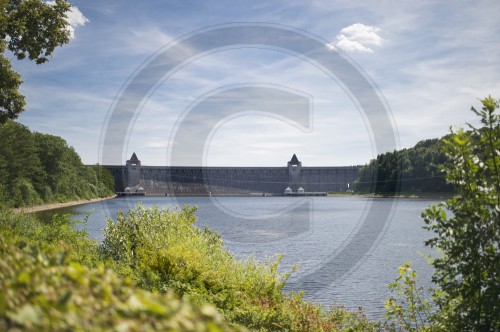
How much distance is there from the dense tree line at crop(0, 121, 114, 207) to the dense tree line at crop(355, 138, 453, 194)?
254ft

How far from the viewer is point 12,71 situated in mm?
22453

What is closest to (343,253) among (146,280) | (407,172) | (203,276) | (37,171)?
(203,276)

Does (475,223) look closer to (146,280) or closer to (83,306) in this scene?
(83,306)

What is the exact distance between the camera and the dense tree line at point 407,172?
117 m

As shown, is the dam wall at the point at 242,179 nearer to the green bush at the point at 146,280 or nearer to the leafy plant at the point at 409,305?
the green bush at the point at 146,280

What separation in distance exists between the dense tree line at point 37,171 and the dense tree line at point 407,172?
77.5 m

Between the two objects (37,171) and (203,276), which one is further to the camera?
(37,171)

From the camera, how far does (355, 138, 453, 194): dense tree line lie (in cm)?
11688

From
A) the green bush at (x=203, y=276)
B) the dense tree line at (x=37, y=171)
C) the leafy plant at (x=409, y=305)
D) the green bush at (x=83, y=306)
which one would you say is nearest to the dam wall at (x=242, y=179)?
the dense tree line at (x=37, y=171)

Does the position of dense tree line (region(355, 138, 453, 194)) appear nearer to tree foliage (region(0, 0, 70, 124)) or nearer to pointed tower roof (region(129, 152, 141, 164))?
pointed tower roof (region(129, 152, 141, 164))

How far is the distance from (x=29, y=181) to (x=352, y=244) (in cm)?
5490

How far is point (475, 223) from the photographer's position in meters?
7.62

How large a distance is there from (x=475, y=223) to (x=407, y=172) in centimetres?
12369

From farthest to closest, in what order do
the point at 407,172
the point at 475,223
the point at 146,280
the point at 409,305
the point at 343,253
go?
the point at 407,172 → the point at 343,253 → the point at 146,280 → the point at 409,305 → the point at 475,223
